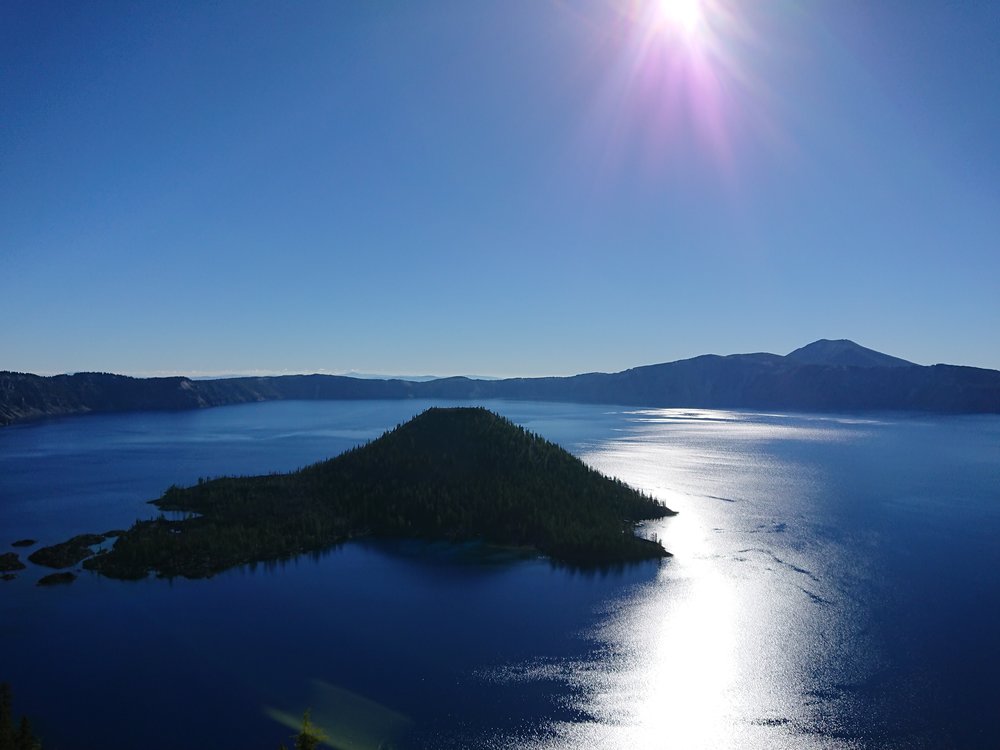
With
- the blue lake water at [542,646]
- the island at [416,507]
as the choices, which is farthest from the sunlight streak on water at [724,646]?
the island at [416,507]

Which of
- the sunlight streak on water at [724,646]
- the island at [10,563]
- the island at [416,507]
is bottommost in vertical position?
the sunlight streak on water at [724,646]

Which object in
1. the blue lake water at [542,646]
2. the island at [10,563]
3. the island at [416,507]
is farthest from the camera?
the island at [416,507]

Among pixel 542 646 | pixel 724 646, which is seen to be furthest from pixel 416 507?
pixel 724 646

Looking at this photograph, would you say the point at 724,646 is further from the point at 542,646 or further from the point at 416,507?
the point at 416,507

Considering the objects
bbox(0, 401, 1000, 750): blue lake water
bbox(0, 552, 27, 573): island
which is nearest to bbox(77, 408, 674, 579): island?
bbox(0, 401, 1000, 750): blue lake water

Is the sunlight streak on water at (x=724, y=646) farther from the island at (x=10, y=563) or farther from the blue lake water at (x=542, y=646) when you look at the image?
the island at (x=10, y=563)

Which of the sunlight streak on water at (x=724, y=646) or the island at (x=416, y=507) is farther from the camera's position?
the island at (x=416, y=507)
